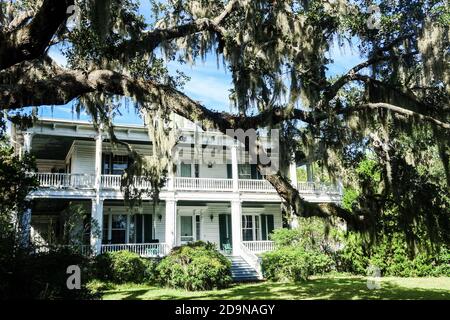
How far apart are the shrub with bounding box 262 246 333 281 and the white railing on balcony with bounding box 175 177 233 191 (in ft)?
15.7

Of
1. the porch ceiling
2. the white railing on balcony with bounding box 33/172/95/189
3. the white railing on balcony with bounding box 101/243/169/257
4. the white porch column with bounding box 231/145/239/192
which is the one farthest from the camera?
the white porch column with bounding box 231/145/239/192

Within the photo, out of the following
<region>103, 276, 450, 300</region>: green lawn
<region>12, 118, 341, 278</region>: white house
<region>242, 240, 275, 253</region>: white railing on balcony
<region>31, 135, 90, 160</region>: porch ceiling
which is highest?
<region>31, 135, 90, 160</region>: porch ceiling

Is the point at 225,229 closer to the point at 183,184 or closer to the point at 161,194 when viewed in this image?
the point at 183,184

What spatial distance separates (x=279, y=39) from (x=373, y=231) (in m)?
3.80

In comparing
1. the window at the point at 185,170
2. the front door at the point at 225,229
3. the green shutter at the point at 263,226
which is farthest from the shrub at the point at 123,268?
the green shutter at the point at 263,226

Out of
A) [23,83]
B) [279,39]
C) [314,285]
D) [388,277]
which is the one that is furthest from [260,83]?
[388,277]

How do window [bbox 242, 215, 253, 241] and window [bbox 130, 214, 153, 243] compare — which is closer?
window [bbox 130, 214, 153, 243]

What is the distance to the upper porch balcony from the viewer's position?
18.5 metres

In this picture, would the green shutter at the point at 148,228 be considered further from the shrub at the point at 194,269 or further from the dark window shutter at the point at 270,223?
the dark window shutter at the point at 270,223

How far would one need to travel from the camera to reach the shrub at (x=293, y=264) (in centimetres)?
1594

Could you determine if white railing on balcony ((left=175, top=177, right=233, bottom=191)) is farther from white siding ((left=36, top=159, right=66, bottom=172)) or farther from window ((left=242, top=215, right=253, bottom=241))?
white siding ((left=36, top=159, right=66, bottom=172))

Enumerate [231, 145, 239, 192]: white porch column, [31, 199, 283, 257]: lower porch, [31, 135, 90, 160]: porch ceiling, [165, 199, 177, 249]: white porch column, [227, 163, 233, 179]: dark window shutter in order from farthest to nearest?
[227, 163, 233, 179]: dark window shutter < [231, 145, 239, 192]: white porch column < [31, 135, 90, 160]: porch ceiling < [31, 199, 283, 257]: lower porch < [165, 199, 177, 249]: white porch column

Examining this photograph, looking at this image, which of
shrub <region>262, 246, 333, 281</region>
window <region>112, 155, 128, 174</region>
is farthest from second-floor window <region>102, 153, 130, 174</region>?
shrub <region>262, 246, 333, 281</region>

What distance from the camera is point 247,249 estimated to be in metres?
19.6
